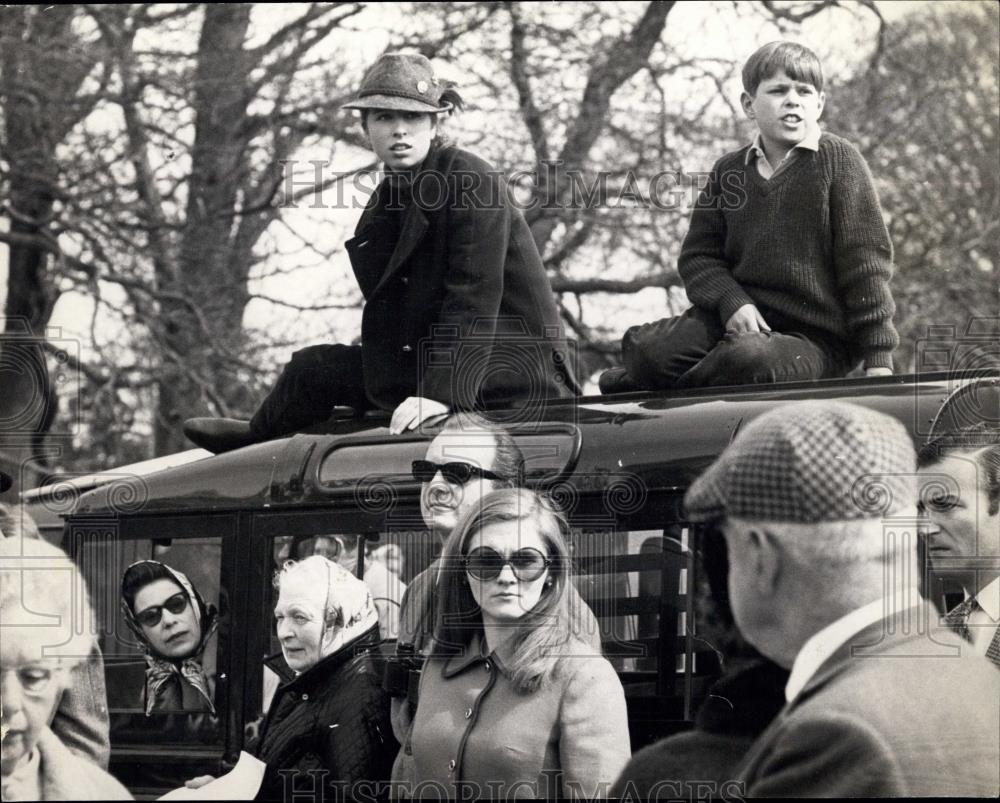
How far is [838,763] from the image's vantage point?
8.04 ft

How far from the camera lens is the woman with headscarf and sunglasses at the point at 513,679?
352 centimetres

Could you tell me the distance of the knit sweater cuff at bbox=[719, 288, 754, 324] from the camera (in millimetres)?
4309

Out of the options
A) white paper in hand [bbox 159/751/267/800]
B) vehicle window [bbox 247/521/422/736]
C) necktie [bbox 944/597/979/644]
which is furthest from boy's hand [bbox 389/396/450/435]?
necktie [bbox 944/597/979/644]

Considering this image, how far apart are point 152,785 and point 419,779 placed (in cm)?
108

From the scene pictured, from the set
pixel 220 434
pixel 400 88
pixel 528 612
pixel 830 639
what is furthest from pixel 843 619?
pixel 220 434

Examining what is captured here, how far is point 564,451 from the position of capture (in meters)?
4.12

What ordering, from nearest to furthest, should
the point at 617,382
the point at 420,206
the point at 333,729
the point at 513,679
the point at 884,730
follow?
the point at 884,730, the point at 513,679, the point at 333,729, the point at 617,382, the point at 420,206

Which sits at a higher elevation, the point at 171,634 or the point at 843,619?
the point at 843,619

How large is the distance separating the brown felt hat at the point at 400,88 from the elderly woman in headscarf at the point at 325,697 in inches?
56.1

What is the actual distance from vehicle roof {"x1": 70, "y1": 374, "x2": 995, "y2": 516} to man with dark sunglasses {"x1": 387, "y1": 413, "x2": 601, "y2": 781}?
0.05 meters

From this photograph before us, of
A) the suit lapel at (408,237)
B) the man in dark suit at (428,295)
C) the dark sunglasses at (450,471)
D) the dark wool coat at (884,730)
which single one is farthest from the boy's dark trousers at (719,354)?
the dark wool coat at (884,730)

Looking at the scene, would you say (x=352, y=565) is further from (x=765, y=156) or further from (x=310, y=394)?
(x=765, y=156)

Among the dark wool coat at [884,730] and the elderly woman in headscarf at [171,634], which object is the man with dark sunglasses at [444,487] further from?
the dark wool coat at [884,730]

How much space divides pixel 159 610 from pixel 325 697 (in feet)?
2.51
